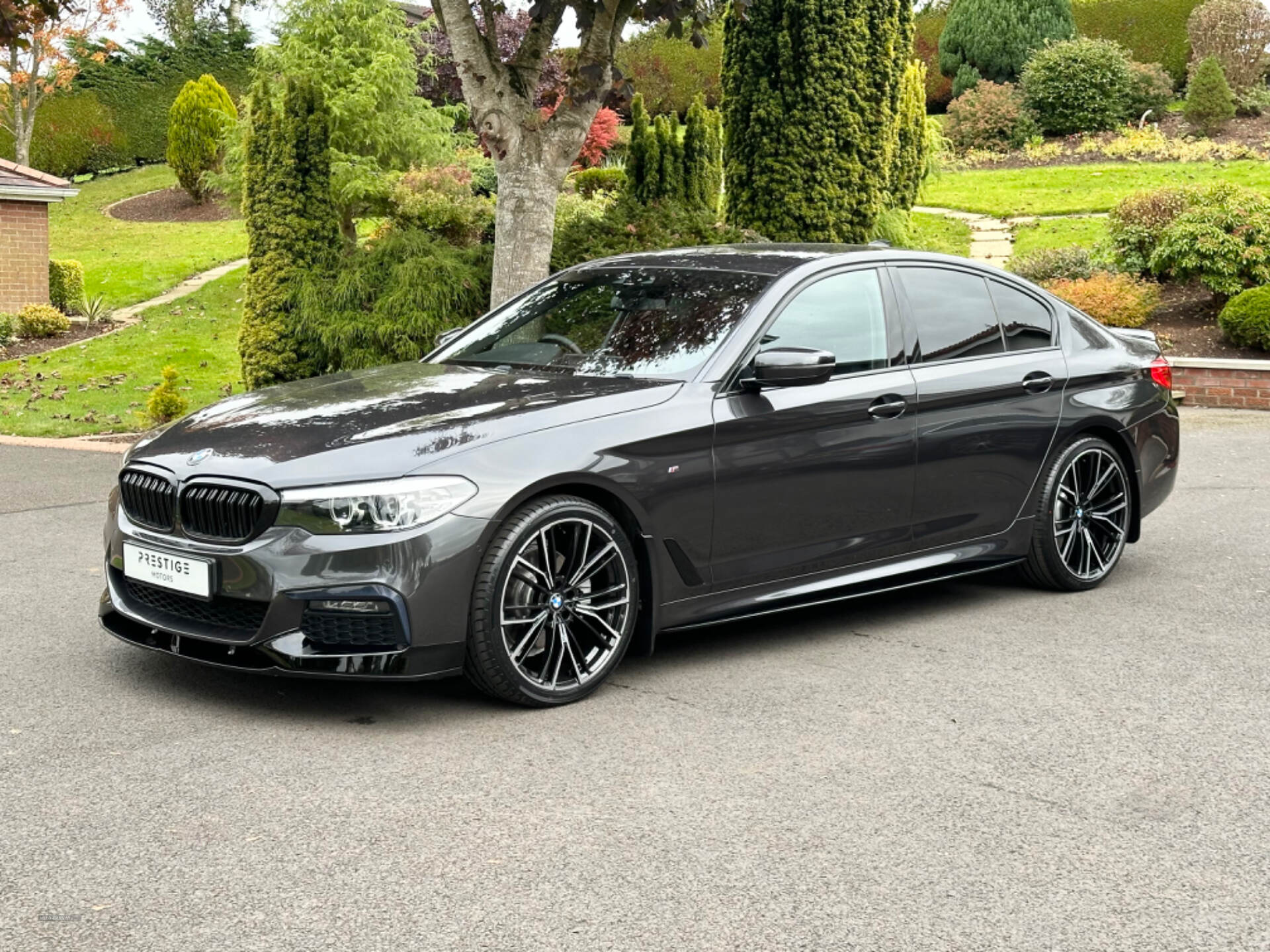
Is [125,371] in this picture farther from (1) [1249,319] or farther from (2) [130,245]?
(2) [130,245]

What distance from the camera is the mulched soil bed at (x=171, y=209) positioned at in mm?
33281

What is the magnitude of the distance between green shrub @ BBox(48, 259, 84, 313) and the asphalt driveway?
1830 cm

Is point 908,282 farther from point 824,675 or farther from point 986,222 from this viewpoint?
point 986,222

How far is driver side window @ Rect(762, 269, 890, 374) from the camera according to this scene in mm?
6078

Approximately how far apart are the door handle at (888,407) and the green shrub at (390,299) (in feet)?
21.6

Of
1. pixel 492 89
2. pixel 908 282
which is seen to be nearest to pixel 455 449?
pixel 908 282

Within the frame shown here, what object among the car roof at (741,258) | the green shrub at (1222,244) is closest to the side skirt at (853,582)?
the car roof at (741,258)

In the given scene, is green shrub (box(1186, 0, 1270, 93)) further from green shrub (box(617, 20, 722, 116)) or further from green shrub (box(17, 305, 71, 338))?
green shrub (box(17, 305, 71, 338))

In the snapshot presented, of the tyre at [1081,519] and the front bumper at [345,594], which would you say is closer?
the front bumper at [345,594]

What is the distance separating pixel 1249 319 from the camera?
48.2ft

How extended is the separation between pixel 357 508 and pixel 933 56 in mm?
41363

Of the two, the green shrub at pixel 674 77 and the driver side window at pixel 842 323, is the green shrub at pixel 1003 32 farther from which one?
the driver side window at pixel 842 323

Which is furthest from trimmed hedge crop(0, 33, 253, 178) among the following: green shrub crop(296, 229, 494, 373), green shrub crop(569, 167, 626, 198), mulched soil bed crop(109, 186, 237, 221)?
green shrub crop(296, 229, 494, 373)

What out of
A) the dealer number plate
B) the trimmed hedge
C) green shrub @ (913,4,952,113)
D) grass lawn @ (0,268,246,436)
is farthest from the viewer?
green shrub @ (913,4,952,113)
